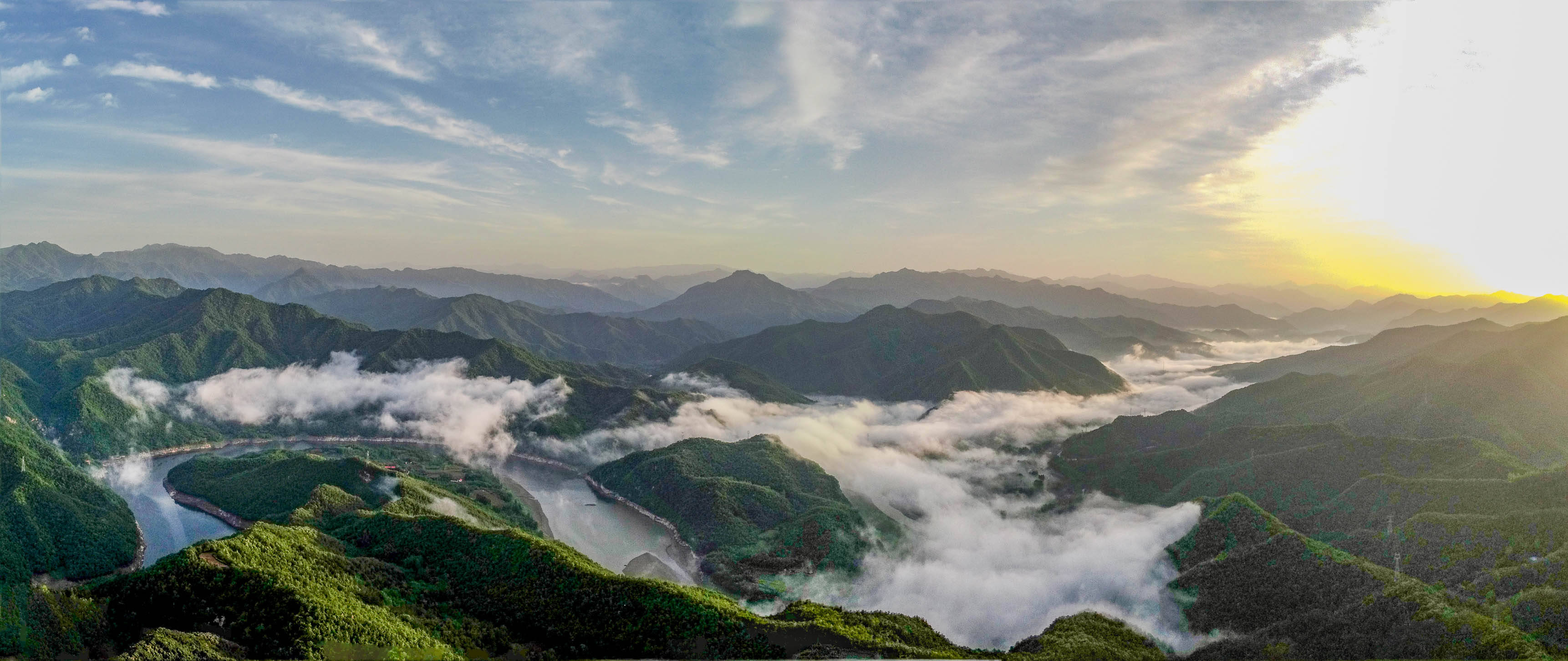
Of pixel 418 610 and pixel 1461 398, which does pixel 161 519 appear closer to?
pixel 418 610

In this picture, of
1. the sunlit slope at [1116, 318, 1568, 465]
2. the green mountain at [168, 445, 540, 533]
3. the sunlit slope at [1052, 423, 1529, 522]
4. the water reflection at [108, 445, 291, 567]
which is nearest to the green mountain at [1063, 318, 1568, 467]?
the sunlit slope at [1116, 318, 1568, 465]

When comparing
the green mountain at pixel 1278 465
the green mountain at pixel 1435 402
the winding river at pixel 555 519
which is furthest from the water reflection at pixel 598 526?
the green mountain at pixel 1435 402

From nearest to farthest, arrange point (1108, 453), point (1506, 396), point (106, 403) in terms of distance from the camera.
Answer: point (1506, 396)
point (1108, 453)
point (106, 403)

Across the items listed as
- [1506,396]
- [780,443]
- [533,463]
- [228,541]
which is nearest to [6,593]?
[228,541]

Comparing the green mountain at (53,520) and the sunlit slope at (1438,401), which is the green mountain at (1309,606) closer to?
the sunlit slope at (1438,401)

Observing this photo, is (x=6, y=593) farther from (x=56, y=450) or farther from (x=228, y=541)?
(x=56, y=450)
